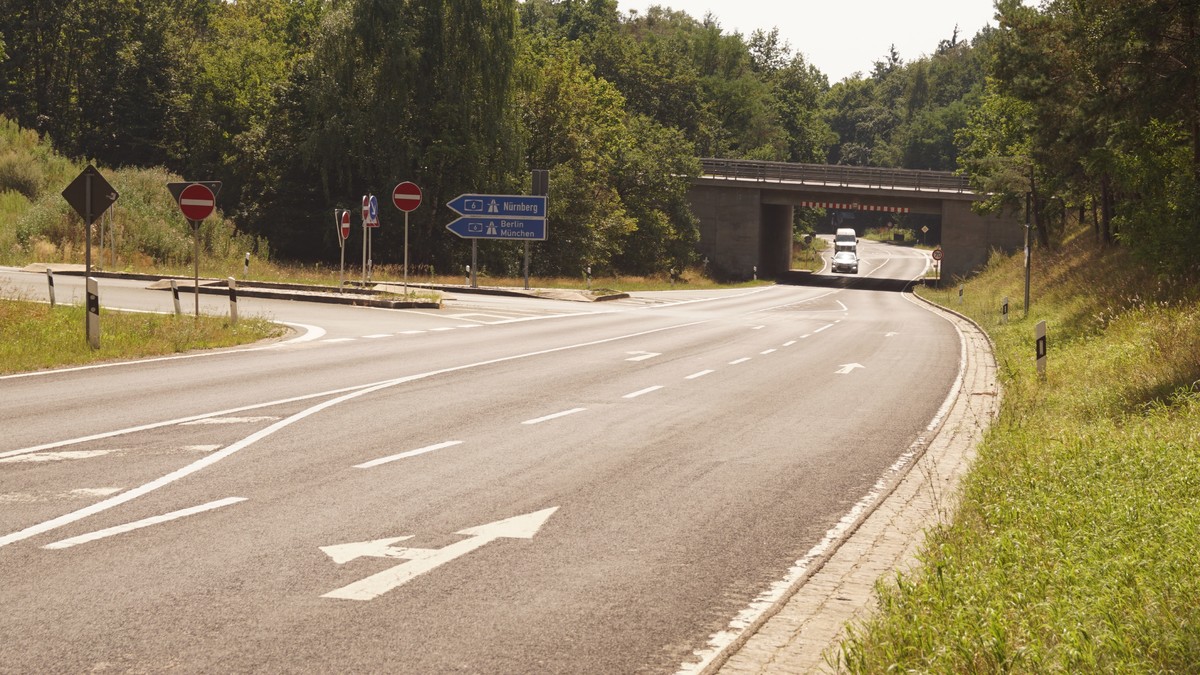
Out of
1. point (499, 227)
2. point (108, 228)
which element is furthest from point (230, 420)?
point (108, 228)

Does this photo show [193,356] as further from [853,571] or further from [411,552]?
[853,571]

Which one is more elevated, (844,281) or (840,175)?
(840,175)

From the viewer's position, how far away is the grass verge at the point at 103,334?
17.3 m

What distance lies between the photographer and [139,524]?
7.48m

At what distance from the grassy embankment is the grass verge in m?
13.0

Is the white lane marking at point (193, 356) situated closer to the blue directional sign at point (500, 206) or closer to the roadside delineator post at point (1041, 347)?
the roadside delineator post at point (1041, 347)

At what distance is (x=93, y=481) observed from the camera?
28.7 ft

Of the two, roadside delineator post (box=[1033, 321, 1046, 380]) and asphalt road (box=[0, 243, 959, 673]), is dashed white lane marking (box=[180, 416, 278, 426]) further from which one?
roadside delineator post (box=[1033, 321, 1046, 380])

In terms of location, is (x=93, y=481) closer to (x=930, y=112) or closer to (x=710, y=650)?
(x=710, y=650)

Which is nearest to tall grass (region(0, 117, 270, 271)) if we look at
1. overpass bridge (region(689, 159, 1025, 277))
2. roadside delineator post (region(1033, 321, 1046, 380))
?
roadside delineator post (region(1033, 321, 1046, 380))

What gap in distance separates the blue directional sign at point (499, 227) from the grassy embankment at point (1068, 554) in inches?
1219

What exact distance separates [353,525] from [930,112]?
172348 millimetres

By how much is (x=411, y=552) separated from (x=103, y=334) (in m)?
14.9

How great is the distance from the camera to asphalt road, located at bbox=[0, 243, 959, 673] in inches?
216
